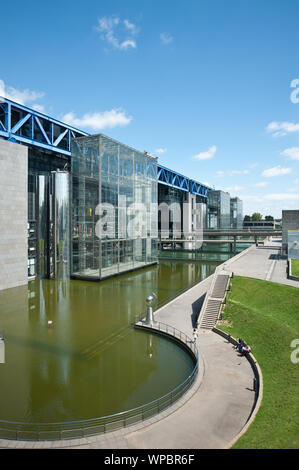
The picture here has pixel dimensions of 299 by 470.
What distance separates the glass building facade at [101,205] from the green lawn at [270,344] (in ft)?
65.2

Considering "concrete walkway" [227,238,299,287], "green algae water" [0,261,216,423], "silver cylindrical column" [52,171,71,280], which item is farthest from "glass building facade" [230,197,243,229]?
"green algae water" [0,261,216,423]

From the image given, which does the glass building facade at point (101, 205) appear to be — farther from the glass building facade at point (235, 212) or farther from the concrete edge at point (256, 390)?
the glass building facade at point (235, 212)

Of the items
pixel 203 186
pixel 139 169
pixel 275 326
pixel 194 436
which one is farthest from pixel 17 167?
pixel 203 186

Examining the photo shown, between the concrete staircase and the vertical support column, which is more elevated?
the vertical support column

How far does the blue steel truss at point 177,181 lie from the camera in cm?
8671

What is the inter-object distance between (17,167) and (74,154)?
8.01 metres

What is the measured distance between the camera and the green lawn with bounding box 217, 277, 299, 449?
10898mm

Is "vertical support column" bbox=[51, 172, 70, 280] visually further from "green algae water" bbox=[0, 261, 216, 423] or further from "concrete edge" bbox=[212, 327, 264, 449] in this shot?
"concrete edge" bbox=[212, 327, 264, 449]

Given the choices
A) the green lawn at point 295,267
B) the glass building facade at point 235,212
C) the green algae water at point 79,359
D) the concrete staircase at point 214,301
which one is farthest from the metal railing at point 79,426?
the glass building facade at point 235,212

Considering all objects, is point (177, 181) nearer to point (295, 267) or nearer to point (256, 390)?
point (295, 267)

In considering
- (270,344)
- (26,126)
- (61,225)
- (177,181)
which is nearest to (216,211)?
(177,181)

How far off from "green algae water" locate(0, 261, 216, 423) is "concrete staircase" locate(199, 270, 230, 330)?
3899mm

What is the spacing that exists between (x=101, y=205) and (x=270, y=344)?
94.9 ft

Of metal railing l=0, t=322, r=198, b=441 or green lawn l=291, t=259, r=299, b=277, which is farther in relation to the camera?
green lawn l=291, t=259, r=299, b=277
